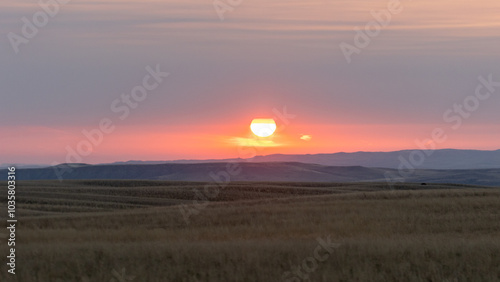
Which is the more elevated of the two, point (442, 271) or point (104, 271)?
point (104, 271)

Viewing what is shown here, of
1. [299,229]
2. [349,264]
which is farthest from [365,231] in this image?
[349,264]

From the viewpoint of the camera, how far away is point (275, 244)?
15.9 meters

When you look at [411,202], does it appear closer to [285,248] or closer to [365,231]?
[365,231]

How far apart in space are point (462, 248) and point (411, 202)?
13.1 m

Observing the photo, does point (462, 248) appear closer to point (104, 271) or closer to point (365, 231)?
point (365, 231)

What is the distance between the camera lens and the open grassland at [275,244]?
13.5 m

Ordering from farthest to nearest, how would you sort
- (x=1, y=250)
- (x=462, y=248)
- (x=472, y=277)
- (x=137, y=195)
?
(x=137, y=195), (x=1, y=250), (x=462, y=248), (x=472, y=277)

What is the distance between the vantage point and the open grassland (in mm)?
13453

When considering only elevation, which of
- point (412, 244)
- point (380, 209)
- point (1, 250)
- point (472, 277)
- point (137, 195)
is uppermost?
point (137, 195)

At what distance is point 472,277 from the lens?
1306 cm

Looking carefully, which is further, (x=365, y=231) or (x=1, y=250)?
(x=365, y=231)

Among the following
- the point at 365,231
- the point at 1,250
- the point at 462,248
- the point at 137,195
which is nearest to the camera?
the point at 462,248

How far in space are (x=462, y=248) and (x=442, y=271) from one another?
1861mm

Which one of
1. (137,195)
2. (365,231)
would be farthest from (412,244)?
(137,195)
